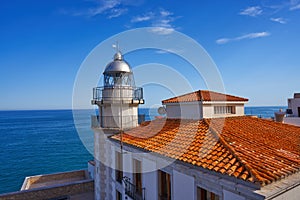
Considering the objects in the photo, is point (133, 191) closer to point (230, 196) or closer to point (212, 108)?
point (212, 108)

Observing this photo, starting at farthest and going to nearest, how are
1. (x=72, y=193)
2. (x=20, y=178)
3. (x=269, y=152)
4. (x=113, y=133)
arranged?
(x=20, y=178), (x=72, y=193), (x=113, y=133), (x=269, y=152)

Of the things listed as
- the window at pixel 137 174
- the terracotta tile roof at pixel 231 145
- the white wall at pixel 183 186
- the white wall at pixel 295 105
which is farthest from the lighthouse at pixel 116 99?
the white wall at pixel 295 105

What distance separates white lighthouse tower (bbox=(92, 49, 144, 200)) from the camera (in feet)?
49.4

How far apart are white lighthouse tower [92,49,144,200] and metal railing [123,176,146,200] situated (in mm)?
3313

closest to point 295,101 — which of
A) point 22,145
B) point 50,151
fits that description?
point 50,151

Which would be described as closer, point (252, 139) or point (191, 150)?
point (191, 150)

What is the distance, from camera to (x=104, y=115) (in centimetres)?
1547

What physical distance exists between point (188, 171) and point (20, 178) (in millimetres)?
36762

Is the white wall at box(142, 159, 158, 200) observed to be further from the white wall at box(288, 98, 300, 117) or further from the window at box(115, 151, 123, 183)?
the white wall at box(288, 98, 300, 117)

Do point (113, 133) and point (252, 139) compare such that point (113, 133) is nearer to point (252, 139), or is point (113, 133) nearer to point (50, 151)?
point (252, 139)

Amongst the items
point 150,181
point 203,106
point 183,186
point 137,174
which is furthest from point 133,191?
point 203,106

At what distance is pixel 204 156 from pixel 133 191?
17.2 ft

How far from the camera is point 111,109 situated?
15375 millimetres

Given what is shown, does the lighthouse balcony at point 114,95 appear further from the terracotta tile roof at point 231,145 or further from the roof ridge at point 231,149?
the roof ridge at point 231,149
